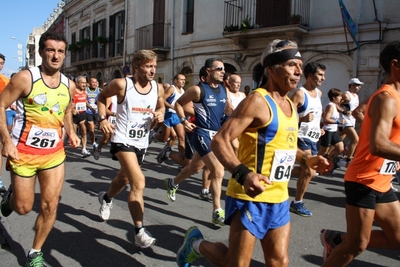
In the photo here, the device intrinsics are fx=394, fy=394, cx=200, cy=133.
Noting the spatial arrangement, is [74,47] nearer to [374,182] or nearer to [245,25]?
[245,25]

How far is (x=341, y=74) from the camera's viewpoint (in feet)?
45.8

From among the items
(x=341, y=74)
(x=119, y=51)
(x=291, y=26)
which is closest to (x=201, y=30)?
(x=291, y=26)

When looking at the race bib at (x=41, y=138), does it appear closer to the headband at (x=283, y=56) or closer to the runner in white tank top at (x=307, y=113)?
the headband at (x=283, y=56)

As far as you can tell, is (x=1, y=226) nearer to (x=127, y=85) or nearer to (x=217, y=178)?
(x=127, y=85)

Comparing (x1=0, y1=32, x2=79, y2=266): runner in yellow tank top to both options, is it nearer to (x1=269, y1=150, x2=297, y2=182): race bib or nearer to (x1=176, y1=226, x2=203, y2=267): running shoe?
(x1=176, y1=226, x2=203, y2=267): running shoe

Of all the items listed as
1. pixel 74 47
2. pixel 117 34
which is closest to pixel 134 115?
pixel 117 34

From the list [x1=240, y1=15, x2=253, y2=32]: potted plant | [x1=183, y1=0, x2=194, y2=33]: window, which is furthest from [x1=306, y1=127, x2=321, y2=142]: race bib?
[x1=183, y1=0, x2=194, y2=33]: window

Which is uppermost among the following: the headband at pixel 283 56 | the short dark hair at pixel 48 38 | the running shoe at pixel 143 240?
the short dark hair at pixel 48 38

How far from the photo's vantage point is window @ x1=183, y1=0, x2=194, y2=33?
20.0m

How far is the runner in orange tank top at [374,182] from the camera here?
104 inches

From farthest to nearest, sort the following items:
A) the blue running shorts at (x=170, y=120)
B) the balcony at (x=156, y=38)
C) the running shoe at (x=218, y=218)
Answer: the balcony at (x=156, y=38) → the blue running shorts at (x=170, y=120) → the running shoe at (x=218, y=218)

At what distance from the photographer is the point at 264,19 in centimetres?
1584

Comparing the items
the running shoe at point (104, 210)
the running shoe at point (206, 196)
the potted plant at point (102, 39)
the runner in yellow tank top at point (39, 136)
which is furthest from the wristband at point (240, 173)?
the potted plant at point (102, 39)

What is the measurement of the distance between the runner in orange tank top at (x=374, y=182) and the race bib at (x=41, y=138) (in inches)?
101
